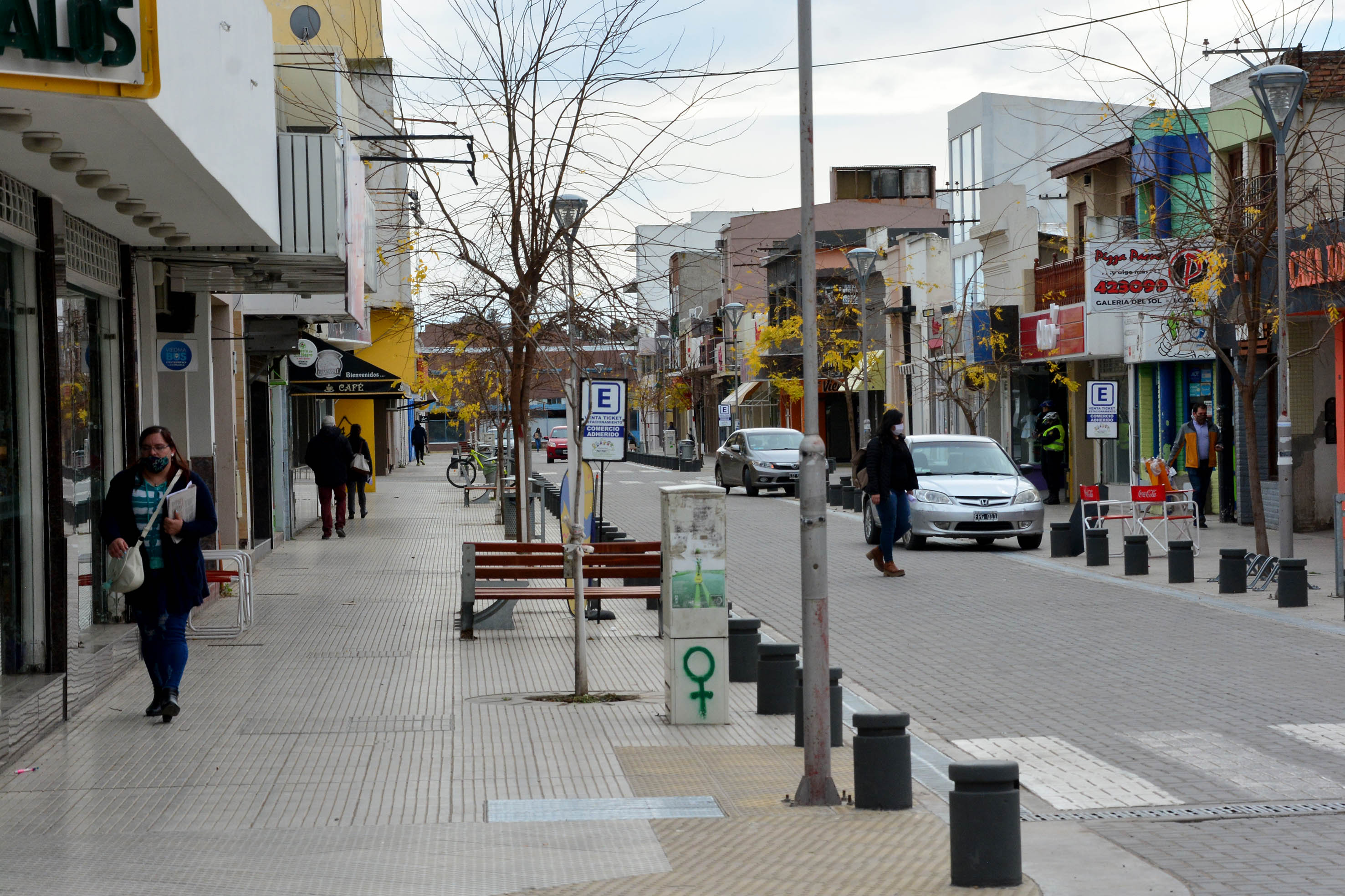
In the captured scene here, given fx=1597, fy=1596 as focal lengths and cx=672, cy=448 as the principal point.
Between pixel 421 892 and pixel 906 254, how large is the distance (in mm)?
47547

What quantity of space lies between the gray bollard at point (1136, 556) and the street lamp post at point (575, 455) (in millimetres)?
6275

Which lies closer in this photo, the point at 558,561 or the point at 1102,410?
the point at 558,561

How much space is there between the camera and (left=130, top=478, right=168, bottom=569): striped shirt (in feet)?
30.5

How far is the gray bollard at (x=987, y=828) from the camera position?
5660 mm

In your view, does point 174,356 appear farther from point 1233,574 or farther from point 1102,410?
point 1102,410

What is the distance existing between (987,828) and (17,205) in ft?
23.1

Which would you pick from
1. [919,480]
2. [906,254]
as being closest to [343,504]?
[919,480]

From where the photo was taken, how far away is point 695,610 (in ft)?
29.6

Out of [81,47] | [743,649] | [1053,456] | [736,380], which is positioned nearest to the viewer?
[81,47]

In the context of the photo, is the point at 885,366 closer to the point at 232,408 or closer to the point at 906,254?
the point at 906,254

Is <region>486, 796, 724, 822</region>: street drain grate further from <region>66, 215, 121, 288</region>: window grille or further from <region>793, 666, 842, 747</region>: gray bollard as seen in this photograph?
<region>66, 215, 121, 288</region>: window grille

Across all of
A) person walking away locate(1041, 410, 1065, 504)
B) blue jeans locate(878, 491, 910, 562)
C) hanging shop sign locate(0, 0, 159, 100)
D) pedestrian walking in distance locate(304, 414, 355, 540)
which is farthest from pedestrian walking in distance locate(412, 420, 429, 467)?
hanging shop sign locate(0, 0, 159, 100)

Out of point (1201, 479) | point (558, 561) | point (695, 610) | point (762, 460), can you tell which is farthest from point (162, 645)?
point (762, 460)

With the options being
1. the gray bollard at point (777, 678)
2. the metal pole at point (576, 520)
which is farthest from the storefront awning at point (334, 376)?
the gray bollard at point (777, 678)
